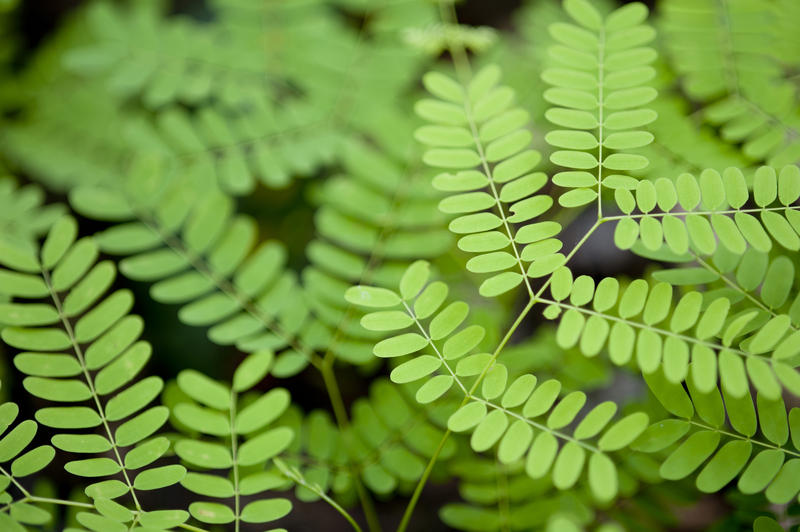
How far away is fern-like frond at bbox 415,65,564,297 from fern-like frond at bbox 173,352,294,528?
1.28 ft

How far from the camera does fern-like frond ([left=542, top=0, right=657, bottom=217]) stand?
809 mm

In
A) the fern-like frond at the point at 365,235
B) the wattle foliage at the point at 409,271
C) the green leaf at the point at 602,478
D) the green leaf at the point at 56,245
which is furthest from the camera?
the fern-like frond at the point at 365,235

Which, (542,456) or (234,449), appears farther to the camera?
(234,449)

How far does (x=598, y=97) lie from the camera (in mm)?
922

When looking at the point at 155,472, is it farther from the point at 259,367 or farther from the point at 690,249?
the point at 690,249

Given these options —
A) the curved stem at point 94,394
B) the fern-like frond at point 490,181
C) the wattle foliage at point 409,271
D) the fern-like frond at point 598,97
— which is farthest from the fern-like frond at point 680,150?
the curved stem at point 94,394

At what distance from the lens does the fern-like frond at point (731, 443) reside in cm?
75

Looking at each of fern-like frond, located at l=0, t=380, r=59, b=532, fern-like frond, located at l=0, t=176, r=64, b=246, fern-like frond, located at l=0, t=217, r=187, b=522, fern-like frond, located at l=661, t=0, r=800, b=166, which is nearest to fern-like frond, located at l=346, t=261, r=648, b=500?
fern-like frond, located at l=0, t=217, r=187, b=522

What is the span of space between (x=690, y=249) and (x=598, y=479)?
1.35 ft

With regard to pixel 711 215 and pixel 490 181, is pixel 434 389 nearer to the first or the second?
pixel 490 181

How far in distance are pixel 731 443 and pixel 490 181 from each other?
49 centimetres

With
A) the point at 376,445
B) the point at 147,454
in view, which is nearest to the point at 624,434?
the point at 376,445

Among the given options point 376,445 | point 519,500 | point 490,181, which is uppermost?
point 490,181

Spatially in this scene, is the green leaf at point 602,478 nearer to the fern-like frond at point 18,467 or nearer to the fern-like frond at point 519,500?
the fern-like frond at point 519,500
